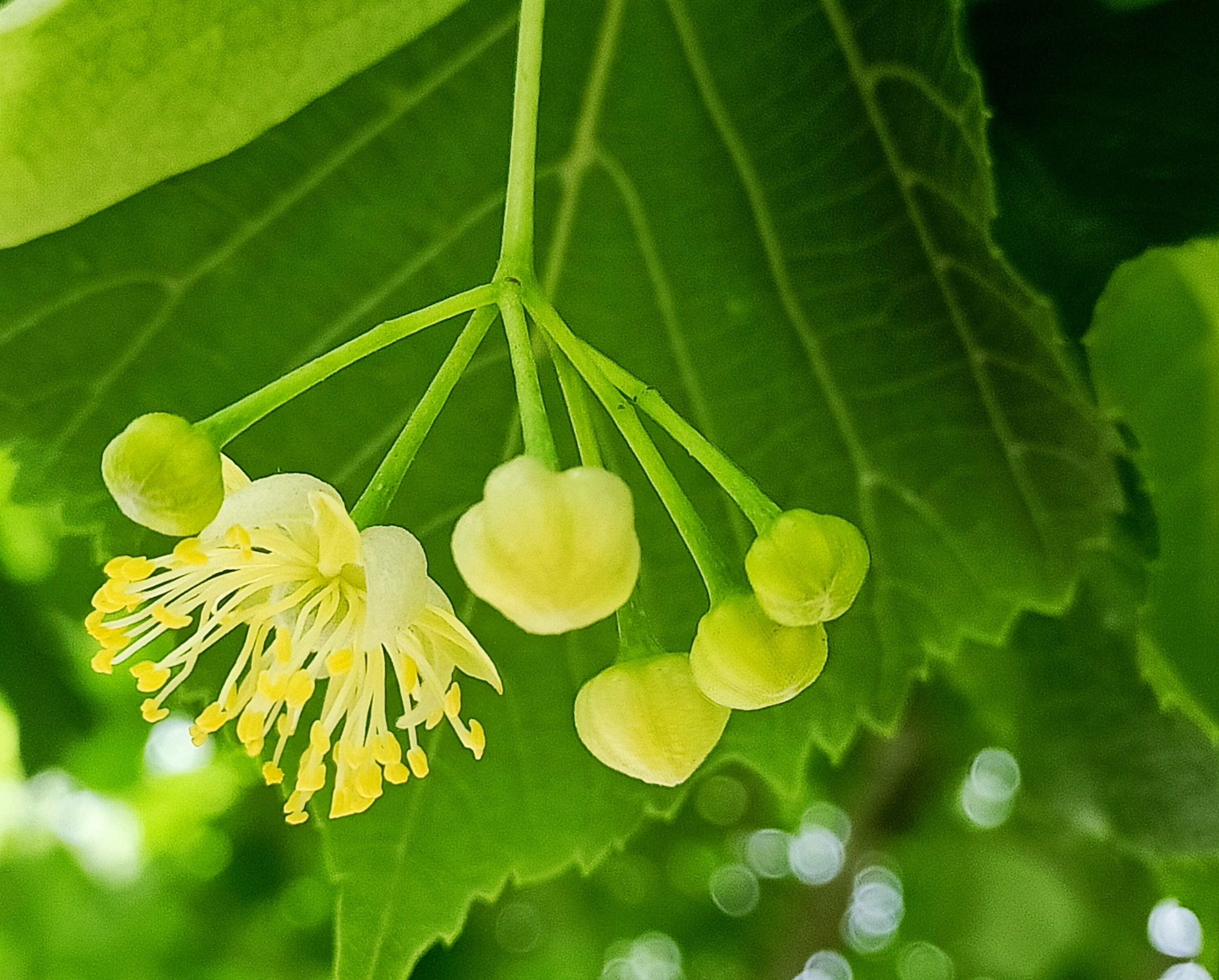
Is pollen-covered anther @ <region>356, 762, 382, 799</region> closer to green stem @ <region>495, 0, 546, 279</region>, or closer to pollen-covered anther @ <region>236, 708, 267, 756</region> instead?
pollen-covered anther @ <region>236, 708, 267, 756</region>

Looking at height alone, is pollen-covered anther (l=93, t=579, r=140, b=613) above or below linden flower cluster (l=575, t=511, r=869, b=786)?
above

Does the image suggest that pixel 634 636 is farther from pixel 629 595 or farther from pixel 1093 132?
pixel 1093 132

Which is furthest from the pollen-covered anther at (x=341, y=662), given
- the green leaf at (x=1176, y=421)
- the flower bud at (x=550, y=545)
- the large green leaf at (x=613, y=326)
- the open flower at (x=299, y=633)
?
the green leaf at (x=1176, y=421)

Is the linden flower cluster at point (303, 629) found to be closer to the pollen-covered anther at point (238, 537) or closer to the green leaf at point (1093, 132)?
the pollen-covered anther at point (238, 537)

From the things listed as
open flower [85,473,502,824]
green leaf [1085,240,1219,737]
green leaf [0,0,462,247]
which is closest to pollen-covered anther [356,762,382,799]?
open flower [85,473,502,824]

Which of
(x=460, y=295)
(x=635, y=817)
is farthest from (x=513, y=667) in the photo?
(x=460, y=295)

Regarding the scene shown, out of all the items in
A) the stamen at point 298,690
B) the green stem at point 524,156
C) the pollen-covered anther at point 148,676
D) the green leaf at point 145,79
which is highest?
the green leaf at point 145,79

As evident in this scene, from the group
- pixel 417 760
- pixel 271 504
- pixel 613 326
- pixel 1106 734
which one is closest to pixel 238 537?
pixel 271 504
